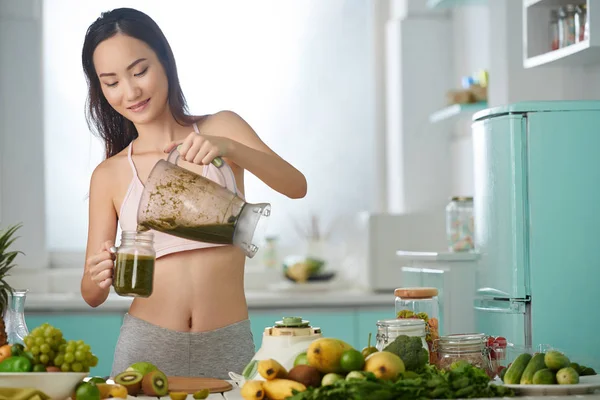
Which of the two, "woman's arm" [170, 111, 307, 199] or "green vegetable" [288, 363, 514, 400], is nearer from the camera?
"green vegetable" [288, 363, 514, 400]

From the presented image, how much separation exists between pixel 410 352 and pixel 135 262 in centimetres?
60

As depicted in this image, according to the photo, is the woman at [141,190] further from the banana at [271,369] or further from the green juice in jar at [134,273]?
the banana at [271,369]

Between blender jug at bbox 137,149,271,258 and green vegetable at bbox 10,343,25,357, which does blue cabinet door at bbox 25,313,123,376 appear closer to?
blender jug at bbox 137,149,271,258

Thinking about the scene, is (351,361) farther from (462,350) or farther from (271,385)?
(462,350)

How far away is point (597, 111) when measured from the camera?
9.24 feet

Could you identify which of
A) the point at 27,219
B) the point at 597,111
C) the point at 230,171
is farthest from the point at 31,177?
the point at 597,111

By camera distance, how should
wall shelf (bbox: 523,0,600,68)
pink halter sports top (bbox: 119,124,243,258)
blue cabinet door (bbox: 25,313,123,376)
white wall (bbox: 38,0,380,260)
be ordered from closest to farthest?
pink halter sports top (bbox: 119,124,243,258)
wall shelf (bbox: 523,0,600,68)
blue cabinet door (bbox: 25,313,123,376)
white wall (bbox: 38,0,380,260)

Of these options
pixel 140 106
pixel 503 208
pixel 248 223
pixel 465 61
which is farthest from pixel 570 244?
pixel 465 61

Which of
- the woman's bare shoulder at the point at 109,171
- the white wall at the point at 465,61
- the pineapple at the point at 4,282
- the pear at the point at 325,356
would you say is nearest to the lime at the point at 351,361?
the pear at the point at 325,356

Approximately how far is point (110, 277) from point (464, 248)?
1.79 meters

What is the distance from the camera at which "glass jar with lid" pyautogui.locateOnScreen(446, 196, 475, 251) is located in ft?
11.6

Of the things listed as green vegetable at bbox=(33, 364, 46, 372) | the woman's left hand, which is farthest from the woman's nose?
green vegetable at bbox=(33, 364, 46, 372)

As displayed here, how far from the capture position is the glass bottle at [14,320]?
74.5 inches

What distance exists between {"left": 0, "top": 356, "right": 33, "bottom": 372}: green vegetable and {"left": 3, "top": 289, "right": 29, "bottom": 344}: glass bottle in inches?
8.2
